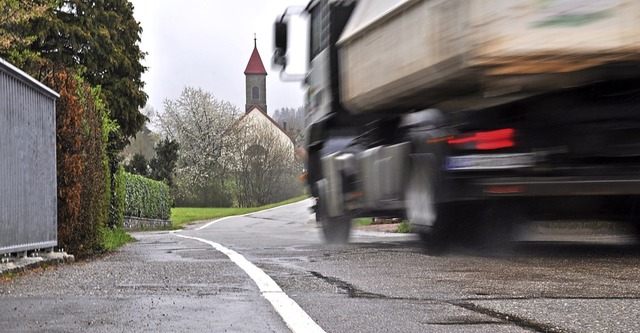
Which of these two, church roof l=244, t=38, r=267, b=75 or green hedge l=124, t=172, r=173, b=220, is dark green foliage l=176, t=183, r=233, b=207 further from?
church roof l=244, t=38, r=267, b=75

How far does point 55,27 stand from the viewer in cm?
4097

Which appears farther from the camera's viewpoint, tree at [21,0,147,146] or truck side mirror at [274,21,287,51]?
tree at [21,0,147,146]

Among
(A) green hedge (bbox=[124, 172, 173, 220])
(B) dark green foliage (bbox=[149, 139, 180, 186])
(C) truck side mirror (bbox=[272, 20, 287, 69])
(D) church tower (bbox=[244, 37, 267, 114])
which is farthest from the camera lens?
(D) church tower (bbox=[244, 37, 267, 114])

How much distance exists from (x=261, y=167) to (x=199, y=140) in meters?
8.53

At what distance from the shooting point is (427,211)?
10961mm

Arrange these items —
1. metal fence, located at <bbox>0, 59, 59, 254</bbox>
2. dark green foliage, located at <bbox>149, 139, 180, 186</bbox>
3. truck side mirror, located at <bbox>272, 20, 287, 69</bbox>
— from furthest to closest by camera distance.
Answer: dark green foliage, located at <bbox>149, 139, 180, 186</bbox> < truck side mirror, located at <bbox>272, 20, 287, 69</bbox> < metal fence, located at <bbox>0, 59, 59, 254</bbox>

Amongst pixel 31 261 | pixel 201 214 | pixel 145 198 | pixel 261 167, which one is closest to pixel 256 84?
pixel 261 167

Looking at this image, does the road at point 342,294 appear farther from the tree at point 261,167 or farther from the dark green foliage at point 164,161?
the tree at point 261,167

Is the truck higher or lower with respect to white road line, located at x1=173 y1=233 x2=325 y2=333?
higher

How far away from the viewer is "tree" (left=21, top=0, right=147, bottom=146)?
41500 millimetres

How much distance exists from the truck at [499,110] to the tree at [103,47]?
30.6 m

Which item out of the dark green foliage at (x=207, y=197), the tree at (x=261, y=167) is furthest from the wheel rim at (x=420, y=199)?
the dark green foliage at (x=207, y=197)

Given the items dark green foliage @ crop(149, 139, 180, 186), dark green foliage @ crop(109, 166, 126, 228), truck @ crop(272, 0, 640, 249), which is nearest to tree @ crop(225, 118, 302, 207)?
dark green foliage @ crop(149, 139, 180, 186)

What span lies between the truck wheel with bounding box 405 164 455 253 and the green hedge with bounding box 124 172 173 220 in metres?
23.8
